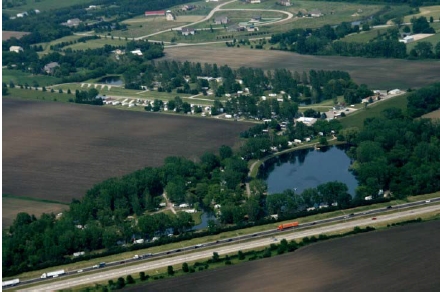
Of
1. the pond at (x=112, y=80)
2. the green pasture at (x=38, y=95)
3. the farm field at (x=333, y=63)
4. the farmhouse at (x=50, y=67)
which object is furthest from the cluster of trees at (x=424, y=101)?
the farmhouse at (x=50, y=67)

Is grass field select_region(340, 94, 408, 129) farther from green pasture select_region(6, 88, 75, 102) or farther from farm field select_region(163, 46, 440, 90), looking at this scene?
green pasture select_region(6, 88, 75, 102)

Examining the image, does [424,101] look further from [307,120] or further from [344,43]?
[344,43]

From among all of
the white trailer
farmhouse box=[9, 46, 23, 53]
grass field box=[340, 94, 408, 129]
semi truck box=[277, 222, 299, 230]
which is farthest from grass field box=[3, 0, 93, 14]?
the white trailer

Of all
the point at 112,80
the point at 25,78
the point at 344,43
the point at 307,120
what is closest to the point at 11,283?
the point at 307,120

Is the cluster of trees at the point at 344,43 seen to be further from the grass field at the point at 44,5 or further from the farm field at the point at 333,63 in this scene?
the grass field at the point at 44,5

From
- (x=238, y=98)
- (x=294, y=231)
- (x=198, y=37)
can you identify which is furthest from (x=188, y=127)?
(x=198, y=37)

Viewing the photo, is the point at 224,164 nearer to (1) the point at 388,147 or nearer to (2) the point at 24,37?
(1) the point at 388,147

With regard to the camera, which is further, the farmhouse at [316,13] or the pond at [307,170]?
the farmhouse at [316,13]
